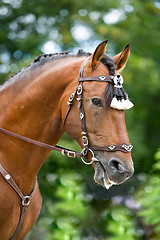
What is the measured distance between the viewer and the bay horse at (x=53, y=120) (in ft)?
8.11

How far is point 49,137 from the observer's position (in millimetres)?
2734

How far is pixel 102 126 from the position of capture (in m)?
2.46

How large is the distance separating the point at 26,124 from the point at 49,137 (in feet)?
0.73

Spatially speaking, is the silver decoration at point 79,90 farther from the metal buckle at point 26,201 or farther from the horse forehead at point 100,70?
the metal buckle at point 26,201

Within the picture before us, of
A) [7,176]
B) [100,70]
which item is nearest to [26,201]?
[7,176]

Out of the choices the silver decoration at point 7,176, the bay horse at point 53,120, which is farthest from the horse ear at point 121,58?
the silver decoration at point 7,176

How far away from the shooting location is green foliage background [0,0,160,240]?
233 inches

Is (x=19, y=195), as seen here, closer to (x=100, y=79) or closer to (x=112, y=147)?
(x=112, y=147)

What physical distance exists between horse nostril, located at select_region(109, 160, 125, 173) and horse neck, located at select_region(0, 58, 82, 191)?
22.4 inches

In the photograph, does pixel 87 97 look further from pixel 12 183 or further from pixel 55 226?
pixel 55 226

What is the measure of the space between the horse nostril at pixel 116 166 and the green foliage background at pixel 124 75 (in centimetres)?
249

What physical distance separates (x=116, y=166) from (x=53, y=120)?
665 mm

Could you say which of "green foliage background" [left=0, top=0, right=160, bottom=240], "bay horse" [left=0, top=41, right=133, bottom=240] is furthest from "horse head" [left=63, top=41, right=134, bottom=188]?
"green foliage background" [left=0, top=0, right=160, bottom=240]

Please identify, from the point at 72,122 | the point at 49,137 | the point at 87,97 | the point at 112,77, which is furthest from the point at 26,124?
the point at 112,77
